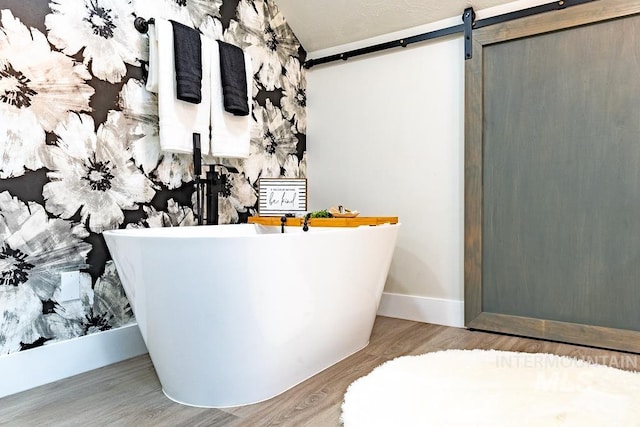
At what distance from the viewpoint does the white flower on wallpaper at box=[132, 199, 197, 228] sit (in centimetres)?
220

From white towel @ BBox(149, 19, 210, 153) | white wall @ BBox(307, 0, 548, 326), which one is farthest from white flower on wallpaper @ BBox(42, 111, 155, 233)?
white wall @ BBox(307, 0, 548, 326)

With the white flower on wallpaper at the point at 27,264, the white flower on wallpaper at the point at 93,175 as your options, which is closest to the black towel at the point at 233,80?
the white flower on wallpaper at the point at 93,175

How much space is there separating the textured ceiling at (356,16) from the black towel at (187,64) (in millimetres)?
1004

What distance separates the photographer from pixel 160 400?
5.32 ft

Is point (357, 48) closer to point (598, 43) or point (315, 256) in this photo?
point (598, 43)

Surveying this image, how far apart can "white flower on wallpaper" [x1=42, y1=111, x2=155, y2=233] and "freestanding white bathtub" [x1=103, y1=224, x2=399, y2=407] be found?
0.40 meters

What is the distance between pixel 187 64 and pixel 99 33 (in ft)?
1.27

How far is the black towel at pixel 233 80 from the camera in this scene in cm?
A: 237

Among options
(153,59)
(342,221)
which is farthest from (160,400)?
(153,59)

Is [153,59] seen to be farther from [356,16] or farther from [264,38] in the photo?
[356,16]

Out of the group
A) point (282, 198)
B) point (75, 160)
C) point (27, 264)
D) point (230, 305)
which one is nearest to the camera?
point (230, 305)

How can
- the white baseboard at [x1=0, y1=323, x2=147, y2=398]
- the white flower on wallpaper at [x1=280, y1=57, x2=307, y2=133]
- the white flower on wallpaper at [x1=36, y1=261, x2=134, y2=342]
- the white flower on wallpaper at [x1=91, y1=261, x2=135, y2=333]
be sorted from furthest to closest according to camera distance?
1. the white flower on wallpaper at [x1=280, y1=57, x2=307, y2=133]
2. the white flower on wallpaper at [x1=91, y1=261, x2=135, y2=333]
3. the white flower on wallpaper at [x1=36, y1=261, x2=134, y2=342]
4. the white baseboard at [x1=0, y1=323, x2=147, y2=398]

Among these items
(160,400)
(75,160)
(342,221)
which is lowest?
(160,400)

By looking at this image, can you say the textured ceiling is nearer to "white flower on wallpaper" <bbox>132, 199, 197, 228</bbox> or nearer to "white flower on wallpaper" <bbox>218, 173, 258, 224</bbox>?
"white flower on wallpaper" <bbox>218, 173, 258, 224</bbox>
